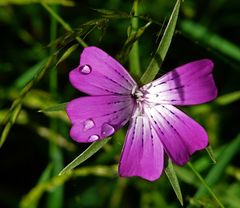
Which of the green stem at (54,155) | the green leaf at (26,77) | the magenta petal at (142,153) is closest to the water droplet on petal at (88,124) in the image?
the magenta petal at (142,153)

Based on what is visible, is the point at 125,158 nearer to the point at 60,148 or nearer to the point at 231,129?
the point at 60,148

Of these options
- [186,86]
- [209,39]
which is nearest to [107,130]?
[186,86]

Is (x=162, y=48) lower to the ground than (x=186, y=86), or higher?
higher

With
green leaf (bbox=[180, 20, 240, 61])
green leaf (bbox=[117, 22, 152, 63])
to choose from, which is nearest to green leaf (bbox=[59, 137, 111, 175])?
green leaf (bbox=[117, 22, 152, 63])

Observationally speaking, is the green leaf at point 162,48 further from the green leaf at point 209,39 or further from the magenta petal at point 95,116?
the green leaf at point 209,39

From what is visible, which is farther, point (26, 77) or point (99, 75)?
point (26, 77)

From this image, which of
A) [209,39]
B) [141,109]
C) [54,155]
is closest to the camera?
[141,109]

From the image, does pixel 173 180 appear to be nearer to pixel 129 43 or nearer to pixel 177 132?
pixel 177 132
